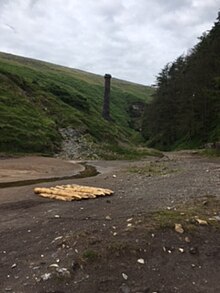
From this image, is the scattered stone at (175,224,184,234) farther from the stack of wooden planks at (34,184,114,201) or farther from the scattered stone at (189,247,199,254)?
the stack of wooden planks at (34,184,114,201)

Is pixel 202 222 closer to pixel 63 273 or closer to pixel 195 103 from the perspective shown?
pixel 63 273

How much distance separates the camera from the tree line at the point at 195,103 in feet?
221

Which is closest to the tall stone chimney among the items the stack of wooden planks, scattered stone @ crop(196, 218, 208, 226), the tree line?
the tree line

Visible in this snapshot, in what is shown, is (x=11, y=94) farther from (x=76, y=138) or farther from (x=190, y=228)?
(x=190, y=228)

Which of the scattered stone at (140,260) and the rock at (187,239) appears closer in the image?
the scattered stone at (140,260)

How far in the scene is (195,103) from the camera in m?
70.9

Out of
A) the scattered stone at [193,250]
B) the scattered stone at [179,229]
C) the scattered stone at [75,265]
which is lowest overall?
the scattered stone at [75,265]

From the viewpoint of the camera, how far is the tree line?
6738 cm

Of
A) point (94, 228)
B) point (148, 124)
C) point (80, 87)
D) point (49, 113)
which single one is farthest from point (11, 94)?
point (80, 87)

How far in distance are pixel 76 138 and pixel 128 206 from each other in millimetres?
47195

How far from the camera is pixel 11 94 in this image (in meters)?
68.8

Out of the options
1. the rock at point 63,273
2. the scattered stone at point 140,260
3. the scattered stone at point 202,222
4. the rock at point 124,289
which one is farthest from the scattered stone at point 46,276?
the scattered stone at point 202,222

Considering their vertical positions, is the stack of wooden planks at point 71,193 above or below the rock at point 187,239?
below

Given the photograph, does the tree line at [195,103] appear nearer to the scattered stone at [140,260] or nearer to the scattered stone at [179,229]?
the scattered stone at [179,229]
